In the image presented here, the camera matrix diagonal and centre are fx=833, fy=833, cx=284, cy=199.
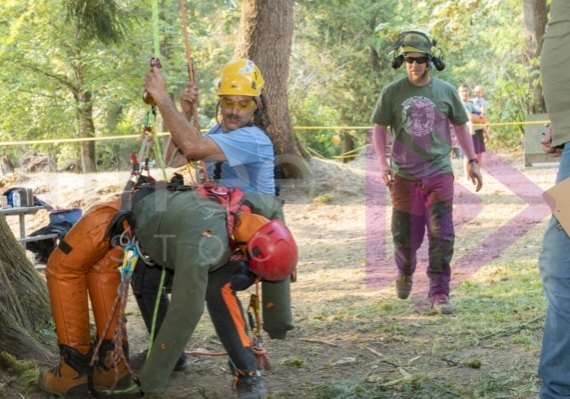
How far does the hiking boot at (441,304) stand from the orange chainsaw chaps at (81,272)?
2.99 meters

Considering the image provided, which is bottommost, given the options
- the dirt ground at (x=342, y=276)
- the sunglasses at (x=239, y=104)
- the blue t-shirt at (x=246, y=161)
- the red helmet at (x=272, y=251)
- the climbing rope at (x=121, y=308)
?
the dirt ground at (x=342, y=276)

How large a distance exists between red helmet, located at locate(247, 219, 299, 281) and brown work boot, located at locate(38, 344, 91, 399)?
1.06 m

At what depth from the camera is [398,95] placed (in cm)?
660

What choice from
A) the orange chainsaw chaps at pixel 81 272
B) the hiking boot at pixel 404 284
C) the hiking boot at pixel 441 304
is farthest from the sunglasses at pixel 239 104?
the hiking boot at pixel 404 284

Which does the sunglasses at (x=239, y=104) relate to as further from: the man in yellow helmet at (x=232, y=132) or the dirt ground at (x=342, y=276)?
the dirt ground at (x=342, y=276)

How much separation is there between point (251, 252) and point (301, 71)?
93.5 feet

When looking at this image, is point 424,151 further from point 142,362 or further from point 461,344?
point 142,362

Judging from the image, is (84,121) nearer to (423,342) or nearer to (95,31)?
(95,31)

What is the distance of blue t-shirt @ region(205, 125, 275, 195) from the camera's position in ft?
14.4

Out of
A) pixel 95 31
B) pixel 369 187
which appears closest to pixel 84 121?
pixel 369 187

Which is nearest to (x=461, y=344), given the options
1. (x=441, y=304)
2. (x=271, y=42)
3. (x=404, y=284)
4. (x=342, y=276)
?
(x=441, y=304)

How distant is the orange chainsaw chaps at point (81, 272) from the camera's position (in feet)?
13.5

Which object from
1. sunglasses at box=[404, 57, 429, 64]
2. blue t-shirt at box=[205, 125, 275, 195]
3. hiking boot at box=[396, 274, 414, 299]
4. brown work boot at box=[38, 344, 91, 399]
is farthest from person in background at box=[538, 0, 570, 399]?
hiking boot at box=[396, 274, 414, 299]

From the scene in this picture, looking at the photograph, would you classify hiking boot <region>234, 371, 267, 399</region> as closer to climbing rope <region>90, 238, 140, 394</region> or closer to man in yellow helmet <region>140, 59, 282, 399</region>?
man in yellow helmet <region>140, 59, 282, 399</region>
